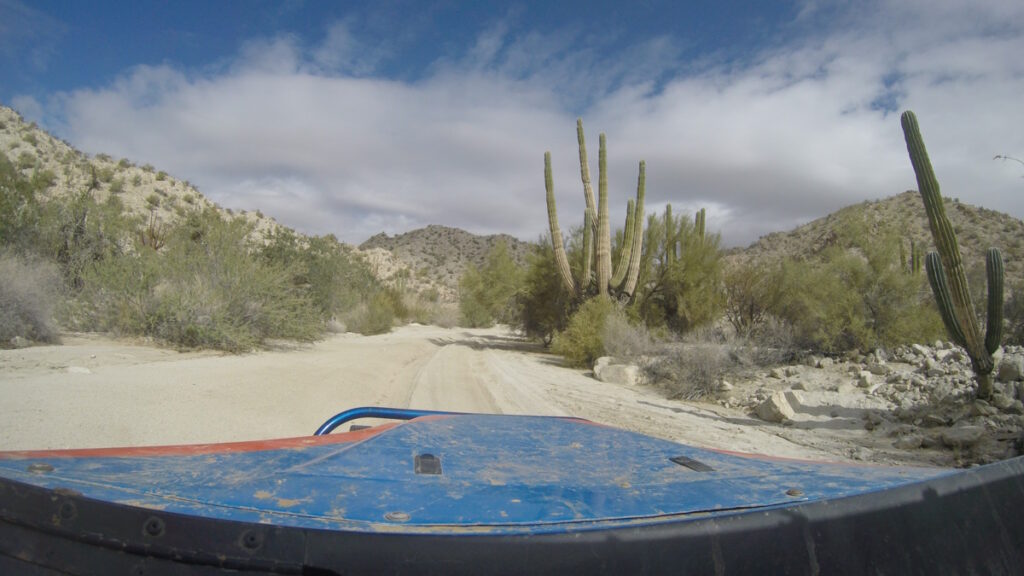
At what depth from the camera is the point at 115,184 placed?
36688mm

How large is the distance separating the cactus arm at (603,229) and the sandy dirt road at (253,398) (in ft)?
20.1

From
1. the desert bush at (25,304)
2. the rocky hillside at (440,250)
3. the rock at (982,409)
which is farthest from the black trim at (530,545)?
the rocky hillside at (440,250)

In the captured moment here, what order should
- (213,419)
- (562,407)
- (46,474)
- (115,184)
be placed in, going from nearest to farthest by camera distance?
(46,474), (213,419), (562,407), (115,184)

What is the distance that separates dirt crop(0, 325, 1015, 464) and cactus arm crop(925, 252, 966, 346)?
183cm

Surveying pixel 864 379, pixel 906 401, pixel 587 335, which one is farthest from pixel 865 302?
pixel 587 335

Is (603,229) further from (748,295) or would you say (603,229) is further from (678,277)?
(748,295)

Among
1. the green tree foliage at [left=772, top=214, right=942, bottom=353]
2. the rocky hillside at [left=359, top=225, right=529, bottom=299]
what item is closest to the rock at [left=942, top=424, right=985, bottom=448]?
the green tree foliage at [left=772, top=214, right=942, bottom=353]

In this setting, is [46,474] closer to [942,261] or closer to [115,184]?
[942,261]

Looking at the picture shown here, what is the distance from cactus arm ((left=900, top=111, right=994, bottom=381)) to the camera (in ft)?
30.6

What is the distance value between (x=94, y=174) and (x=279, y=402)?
116ft

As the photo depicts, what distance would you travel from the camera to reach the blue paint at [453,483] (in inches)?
60.2

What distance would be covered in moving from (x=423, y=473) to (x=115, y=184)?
43.0 metres

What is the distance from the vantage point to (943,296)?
32.7ft

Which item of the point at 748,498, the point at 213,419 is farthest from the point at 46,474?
the point at 213,419
